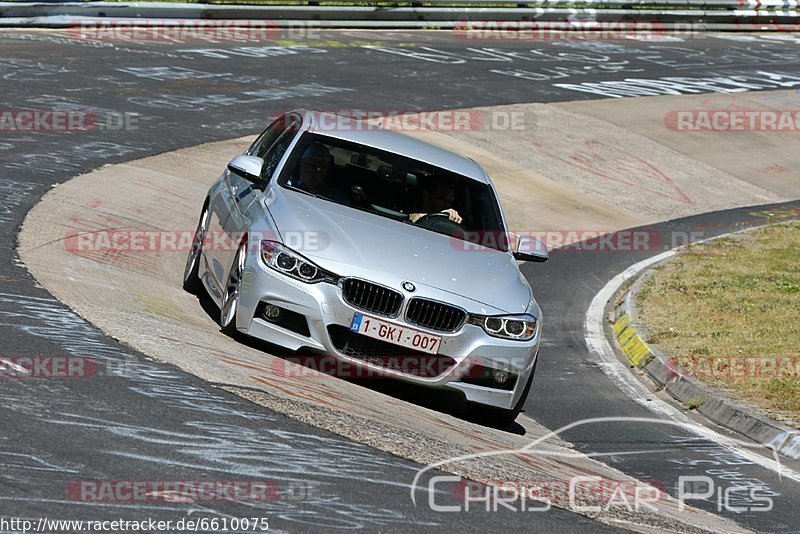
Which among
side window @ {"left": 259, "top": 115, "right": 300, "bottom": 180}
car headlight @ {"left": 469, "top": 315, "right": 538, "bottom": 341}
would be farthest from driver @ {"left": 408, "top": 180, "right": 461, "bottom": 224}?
car headlight @ {"left": 469, "top": 315, "right": 538, "bottom": 341}

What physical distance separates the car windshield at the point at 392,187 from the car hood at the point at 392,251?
0.20 meters

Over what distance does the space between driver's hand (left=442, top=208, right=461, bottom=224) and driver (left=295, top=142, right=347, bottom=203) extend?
0.83 meters

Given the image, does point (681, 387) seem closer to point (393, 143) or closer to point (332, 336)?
point (393, 143)

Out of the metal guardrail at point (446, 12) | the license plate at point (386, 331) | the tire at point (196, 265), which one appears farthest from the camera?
the metal guardrail at point (446, 12)

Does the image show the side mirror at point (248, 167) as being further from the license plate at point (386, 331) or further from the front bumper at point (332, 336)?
the license plate at point (386, 331)

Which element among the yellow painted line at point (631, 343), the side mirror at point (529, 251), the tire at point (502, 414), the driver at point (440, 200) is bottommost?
the yellow painted line at point (631, 343)

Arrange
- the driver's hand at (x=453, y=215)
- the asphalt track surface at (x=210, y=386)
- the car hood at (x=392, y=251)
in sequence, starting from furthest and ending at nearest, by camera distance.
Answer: the driver's hand at (x=453, y=215) → the car hood at (x=392, y=251) → the asphalt track surface at (x=210, y=386)

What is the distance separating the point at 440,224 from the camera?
29.6ft

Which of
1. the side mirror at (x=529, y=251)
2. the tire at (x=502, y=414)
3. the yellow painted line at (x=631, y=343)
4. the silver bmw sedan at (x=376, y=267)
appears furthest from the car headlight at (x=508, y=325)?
the yellow painted line at (x=631, y=343)

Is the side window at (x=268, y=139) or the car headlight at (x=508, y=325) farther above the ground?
the side window at (x=268, y=139)

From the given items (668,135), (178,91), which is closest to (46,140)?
(178,91)

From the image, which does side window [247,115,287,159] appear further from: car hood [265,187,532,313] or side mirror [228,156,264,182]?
car hood [265,187,532,313]

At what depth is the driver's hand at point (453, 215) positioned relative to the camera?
920cm

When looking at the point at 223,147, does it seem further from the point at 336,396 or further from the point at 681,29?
the point at 681,29
